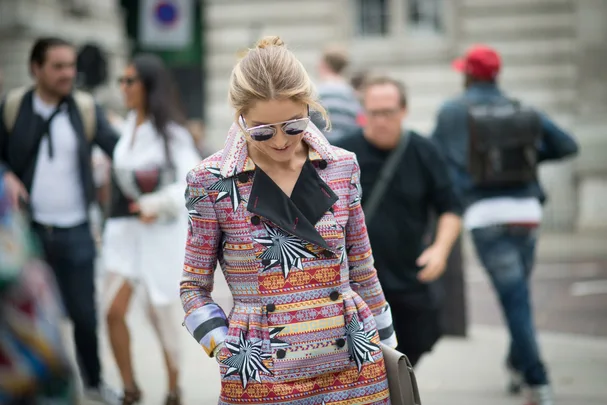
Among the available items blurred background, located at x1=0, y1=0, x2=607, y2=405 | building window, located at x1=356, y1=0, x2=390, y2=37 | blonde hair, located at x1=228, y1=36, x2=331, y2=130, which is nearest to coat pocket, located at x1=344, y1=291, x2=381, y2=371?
blonde hair, located at x1=228, y1=36, x2=331, y2=130

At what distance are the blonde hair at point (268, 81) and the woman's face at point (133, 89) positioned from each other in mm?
3522

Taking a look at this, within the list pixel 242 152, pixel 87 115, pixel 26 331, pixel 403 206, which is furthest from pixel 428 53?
pixel 26 331

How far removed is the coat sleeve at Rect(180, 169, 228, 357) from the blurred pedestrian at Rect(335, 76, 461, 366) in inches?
79.1

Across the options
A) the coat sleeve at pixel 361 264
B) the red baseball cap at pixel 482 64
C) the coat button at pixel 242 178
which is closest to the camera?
the coat button at pixel 242 178

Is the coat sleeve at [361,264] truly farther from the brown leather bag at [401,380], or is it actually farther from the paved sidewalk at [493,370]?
the paved sidewalk at [493,370]

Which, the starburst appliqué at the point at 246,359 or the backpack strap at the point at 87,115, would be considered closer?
the starburst appliqué at the point at 246,359

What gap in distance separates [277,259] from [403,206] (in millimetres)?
2139

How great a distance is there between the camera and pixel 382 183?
526cm

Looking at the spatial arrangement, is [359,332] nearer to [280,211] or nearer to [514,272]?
[280,211]

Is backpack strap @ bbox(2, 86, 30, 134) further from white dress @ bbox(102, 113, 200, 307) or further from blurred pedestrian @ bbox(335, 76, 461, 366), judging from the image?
blurred pedestrian @ bbox(335, 76, 461, 366)

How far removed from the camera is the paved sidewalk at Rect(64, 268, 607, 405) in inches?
273

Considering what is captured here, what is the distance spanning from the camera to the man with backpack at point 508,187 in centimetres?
651

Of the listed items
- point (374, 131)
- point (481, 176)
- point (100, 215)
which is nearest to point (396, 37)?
point (100, 215)

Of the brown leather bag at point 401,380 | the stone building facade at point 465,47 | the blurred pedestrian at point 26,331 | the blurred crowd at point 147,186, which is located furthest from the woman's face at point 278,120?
the stone building facade at point 465,47
